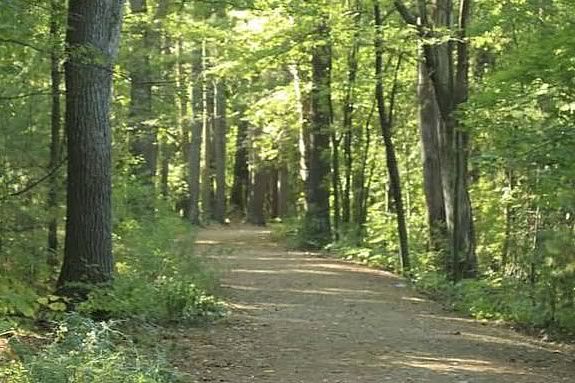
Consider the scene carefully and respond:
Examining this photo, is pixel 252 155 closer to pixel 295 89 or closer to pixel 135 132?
pixel 295 89

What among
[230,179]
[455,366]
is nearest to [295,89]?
[455,366]

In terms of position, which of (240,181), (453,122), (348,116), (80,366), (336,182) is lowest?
(80,366)

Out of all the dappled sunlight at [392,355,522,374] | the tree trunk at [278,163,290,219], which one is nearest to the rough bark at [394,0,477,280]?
the dappled sunlight at [392,355,522,374]

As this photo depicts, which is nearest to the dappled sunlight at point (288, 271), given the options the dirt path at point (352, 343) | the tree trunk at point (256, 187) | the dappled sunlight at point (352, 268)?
the dappled sunlight at point (352, 268)

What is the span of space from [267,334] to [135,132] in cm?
750

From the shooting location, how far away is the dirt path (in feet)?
28.7

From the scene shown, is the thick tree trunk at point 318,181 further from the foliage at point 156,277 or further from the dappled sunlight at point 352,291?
the foliage at point 156,277

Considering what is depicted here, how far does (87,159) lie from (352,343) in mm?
3946

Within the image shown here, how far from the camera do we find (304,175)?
27.3m

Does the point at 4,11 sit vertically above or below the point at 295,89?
below

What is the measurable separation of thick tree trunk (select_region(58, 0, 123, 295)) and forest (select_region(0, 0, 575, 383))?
24mm

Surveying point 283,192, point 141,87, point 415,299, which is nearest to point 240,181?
point 283,192

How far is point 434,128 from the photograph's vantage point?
65.3 ft

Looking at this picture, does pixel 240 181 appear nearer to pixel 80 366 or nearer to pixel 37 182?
pixel 37 182
